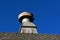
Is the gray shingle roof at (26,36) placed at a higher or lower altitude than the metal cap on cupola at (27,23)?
lower

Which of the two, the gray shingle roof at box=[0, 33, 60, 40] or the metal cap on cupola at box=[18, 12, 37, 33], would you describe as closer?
the gray shingle roof at box=[0, 33, 60, 40]

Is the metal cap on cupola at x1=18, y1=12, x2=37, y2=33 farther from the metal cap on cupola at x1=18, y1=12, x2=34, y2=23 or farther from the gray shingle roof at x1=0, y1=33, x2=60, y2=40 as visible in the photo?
the gray shingle roof at x1=0, y1=33, x2=60, y2=40

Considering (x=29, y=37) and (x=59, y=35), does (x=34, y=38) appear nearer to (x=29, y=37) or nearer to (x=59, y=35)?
(x=29, y=37)

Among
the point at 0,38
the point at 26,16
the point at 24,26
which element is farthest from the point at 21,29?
the point at 0,38

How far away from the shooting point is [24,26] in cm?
2442

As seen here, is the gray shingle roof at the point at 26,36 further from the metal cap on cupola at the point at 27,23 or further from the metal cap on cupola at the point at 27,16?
the metal cap on cupola at the point at 27,16

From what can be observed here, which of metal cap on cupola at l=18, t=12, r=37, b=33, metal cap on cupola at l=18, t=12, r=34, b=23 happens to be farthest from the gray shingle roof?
metal cap on cupola at l=18, t=12, r=34, b=23

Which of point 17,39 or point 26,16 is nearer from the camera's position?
point 17,39

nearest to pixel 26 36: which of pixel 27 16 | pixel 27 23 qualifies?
pixel 27 23

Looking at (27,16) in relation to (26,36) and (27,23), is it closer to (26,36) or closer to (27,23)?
(27,23)

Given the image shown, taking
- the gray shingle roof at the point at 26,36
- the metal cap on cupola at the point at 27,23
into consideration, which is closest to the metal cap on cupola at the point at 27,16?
the metal cap on cupola at the point at 27,23

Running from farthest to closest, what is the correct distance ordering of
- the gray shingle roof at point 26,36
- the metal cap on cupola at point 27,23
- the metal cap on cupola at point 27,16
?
the metal cap on cupola at point 27,16 → the metal cap on cupola at point 27,23 → the gray shingle roof at point 26,36

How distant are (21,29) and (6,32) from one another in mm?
2276

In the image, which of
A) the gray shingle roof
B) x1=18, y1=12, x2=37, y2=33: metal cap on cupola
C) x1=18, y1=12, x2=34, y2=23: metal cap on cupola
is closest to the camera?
the gray shingle roof
